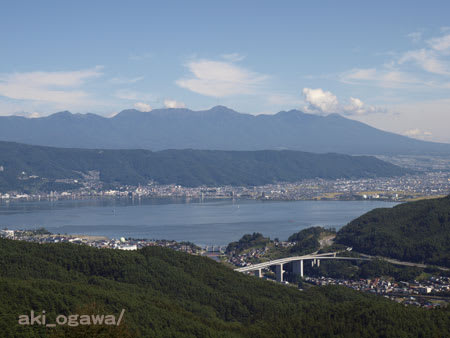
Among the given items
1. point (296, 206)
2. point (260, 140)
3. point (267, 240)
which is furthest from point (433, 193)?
point (260, 140)

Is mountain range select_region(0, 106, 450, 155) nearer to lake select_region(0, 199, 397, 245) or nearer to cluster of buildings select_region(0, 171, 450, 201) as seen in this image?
cluster of buildings select_region(0, 171, 450, 201)

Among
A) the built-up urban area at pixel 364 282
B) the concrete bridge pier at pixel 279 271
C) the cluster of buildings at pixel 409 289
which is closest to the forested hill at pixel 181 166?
the built-up urban area at pixel 364 282

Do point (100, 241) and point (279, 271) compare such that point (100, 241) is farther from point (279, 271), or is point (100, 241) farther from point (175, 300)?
point (175, 300)

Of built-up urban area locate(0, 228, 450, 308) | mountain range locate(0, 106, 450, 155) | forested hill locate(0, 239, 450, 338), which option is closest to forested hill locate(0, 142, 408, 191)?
mountain range locate(0, 106, 450, 155)

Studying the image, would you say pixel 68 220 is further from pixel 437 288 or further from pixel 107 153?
pixel 107 153

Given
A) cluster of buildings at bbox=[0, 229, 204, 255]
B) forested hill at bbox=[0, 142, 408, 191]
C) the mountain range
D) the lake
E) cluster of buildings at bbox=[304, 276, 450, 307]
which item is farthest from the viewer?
the mountain range

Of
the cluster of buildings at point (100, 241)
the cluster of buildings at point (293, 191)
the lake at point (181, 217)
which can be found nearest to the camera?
the cluster of buildings at point (100, 241)

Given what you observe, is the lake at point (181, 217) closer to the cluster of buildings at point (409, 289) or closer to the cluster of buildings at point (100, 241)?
the cluster of buildings at point (100, 241)
